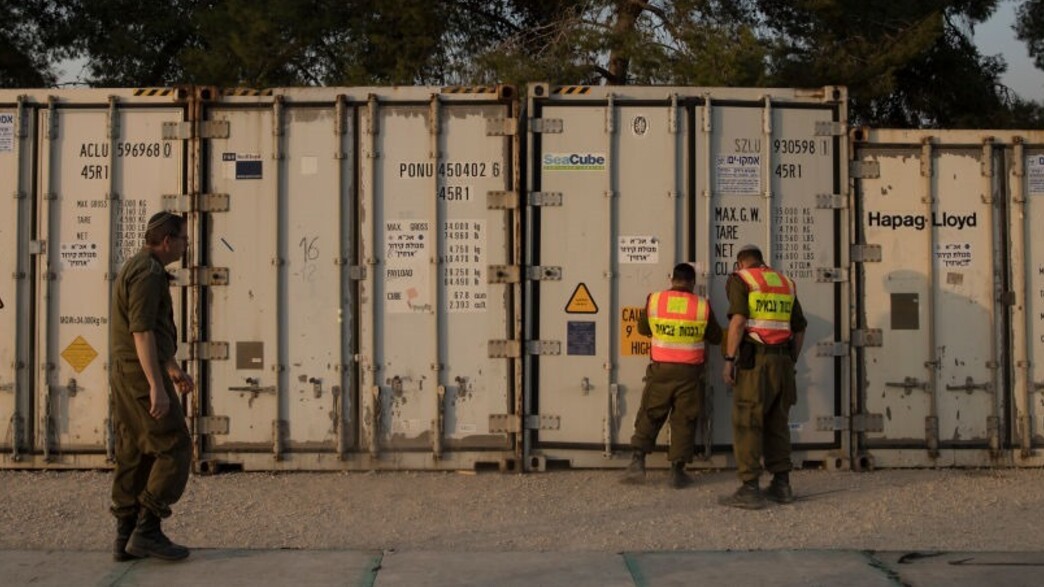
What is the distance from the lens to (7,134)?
9000mm

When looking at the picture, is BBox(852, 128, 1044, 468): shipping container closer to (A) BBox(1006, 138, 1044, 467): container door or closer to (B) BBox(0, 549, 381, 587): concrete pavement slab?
(A) BBox(1006, 138, 1044, 467): container door

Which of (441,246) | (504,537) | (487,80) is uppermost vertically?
(487,80)

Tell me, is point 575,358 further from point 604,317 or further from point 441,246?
point 441,246

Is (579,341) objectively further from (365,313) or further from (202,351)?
(202,351)

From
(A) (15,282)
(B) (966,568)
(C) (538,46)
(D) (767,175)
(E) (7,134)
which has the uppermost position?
(C) (538,46)

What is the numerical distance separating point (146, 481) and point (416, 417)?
9.29 feet

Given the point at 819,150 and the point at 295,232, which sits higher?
the point at 819,150

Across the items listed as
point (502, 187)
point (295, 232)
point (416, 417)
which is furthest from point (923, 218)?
point (295, 232)

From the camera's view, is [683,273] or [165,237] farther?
[683,273]

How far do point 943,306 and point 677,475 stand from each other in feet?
8.80

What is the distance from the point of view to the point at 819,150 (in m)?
9.06

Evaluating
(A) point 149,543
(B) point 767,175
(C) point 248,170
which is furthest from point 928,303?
(A) point 149,543

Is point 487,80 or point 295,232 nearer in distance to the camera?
point 295,232

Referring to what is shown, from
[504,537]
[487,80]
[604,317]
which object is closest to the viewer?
[504,537]
